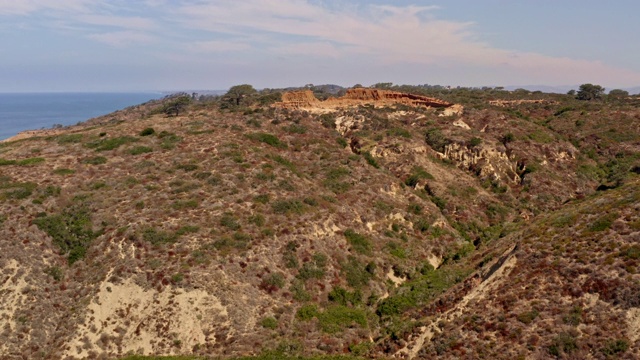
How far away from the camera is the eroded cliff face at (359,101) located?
2571 inches

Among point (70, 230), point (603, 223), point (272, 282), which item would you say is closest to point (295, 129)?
point (272, 282)

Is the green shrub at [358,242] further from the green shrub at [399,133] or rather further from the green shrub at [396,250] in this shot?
the green shrub at [399,133]

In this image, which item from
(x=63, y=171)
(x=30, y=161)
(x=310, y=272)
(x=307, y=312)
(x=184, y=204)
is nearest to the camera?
(x=307, y=312)

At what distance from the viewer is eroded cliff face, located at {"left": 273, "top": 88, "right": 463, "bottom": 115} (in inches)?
2571

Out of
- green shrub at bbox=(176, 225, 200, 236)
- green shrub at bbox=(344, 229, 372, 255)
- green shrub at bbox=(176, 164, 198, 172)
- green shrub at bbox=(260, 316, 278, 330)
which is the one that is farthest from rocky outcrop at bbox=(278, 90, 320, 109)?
green shrub at bbox=(260, 316, 278, 330)

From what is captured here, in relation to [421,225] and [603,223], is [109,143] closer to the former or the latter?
[421,225]

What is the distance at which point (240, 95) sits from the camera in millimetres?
78000

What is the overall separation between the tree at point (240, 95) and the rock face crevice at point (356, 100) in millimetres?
8389

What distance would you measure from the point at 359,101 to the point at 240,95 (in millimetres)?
23423

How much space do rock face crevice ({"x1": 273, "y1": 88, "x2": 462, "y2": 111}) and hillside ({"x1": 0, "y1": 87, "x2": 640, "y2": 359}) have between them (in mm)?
14051

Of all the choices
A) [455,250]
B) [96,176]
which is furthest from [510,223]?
[96,176]

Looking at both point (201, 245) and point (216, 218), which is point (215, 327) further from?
point (216, 218)

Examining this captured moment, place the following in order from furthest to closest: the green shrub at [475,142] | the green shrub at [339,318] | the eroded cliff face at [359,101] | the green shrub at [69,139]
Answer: the eroded cliff face at [359,101] < the green shrub at [475,142] < the green shrub at [69,139] < the green shrub at [339,318]

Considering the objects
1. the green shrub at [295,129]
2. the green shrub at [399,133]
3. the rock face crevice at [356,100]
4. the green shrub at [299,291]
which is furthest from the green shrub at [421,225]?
the rock face crevice at [356,100]
